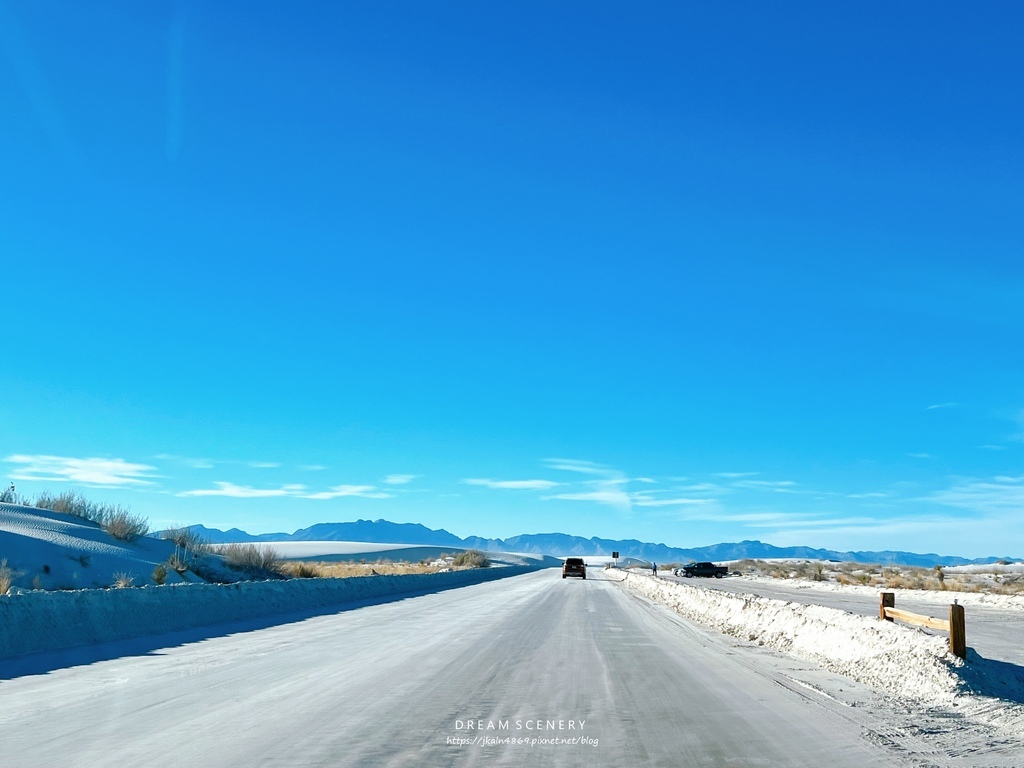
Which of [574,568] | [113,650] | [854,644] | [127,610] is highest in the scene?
[854,644]

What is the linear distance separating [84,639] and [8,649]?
1938mm

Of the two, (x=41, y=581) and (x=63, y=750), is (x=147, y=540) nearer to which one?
(x=41, y=581)

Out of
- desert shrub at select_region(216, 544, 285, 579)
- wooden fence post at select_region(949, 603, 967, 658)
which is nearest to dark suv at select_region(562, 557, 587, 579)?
desert shrub at select_region(216, 544, 285, 579)

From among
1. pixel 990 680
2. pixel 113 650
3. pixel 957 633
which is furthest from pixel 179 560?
pixel 990 680

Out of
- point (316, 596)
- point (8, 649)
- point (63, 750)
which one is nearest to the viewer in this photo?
point (63, 750)

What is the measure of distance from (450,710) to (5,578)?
16684mm

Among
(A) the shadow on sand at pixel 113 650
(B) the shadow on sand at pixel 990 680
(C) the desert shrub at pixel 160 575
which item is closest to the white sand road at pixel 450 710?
(A) the shadow on sand at pixel 113 650

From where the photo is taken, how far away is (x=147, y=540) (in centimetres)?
4056

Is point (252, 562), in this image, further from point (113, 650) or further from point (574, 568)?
point (574, 568)

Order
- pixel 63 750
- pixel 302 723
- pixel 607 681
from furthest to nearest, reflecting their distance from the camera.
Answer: pixel 607 681, pixel 302 723, pixel 63 750

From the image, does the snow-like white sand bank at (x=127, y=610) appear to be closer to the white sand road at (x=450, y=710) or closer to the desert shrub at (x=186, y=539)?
the white sand road at (x=450, y=710)

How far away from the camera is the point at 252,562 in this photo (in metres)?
45.9

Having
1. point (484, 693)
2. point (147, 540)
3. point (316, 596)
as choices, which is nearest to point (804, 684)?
point (484, 693)

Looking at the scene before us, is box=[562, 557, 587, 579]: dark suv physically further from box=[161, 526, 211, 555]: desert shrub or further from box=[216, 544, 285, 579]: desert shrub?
box=[161, 526, 211, 555]: desert shrub
